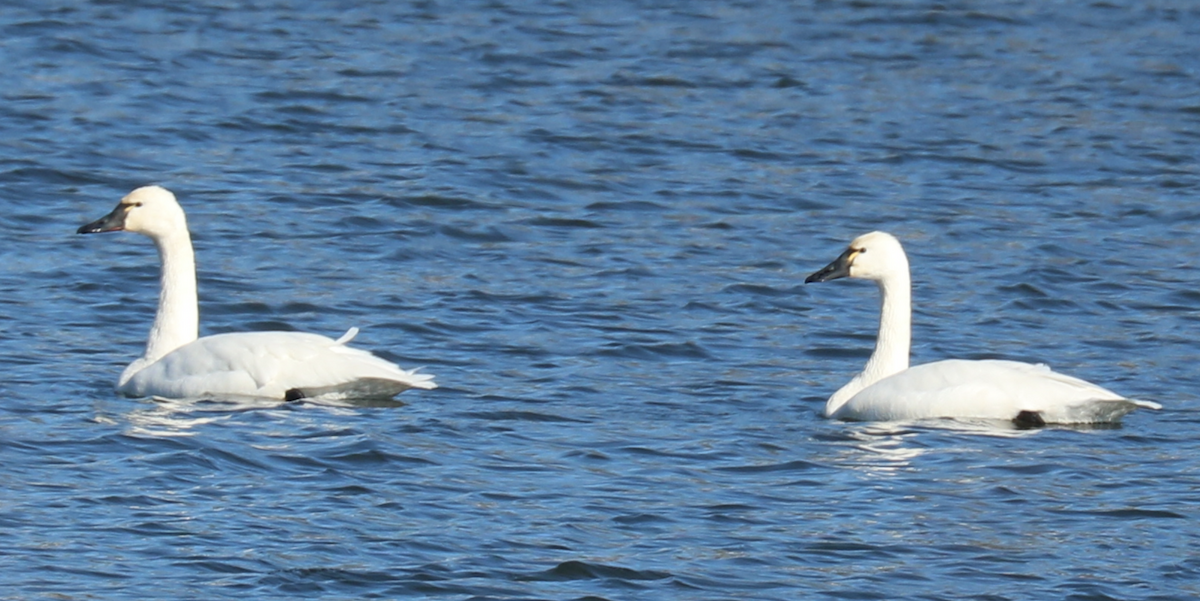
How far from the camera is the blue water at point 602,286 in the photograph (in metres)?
8.32

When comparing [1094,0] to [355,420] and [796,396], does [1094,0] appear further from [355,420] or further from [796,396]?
[355,420]

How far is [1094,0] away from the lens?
24250 millimetres

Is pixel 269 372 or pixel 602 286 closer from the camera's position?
pixel 269 372

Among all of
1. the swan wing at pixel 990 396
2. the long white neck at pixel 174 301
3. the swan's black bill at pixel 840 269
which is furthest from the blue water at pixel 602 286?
the swan's black bill at pixel 840 269

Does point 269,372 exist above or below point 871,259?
below

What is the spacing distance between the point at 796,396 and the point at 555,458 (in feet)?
6.89

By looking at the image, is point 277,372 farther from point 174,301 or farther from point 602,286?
point 602,286

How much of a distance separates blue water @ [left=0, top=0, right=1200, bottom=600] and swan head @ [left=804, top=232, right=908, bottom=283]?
0.59m

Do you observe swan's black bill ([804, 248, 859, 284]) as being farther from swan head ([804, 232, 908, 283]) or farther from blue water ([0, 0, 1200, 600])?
blue water ([0, 0, 1200, 600])

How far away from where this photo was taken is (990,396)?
10.7 m

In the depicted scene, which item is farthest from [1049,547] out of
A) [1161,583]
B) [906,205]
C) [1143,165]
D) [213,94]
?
[213,94]

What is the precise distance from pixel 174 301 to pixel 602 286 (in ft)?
10.2

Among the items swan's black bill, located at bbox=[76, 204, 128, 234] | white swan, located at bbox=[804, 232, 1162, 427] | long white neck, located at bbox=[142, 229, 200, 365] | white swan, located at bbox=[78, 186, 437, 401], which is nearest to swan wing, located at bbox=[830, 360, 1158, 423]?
white swan, located at bbox=[804, 232, 1162, 427]

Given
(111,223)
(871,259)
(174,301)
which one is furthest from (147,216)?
(871,259)
